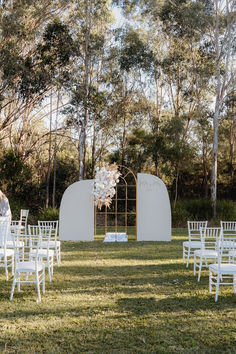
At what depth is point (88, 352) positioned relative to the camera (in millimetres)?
3732

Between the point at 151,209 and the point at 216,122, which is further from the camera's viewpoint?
the point at 216,122

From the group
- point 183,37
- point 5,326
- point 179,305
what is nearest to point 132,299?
point 179,305

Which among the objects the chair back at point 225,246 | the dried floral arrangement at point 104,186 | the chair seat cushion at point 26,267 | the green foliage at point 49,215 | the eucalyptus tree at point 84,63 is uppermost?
the eucalyptus tree at point 84,63

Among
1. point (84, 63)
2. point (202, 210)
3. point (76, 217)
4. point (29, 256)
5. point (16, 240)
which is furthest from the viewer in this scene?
point (84, 63)

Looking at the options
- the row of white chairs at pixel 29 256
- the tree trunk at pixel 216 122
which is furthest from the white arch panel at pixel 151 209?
the tree trunk at pixel 216 122

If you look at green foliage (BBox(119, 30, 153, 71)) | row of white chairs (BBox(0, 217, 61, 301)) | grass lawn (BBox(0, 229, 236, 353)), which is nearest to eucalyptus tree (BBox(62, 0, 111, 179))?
green foliage (BBox(119, 30, 153, 71))

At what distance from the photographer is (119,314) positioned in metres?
4.85

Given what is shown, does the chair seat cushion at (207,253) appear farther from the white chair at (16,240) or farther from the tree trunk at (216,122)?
the tree trunk at (216,122)

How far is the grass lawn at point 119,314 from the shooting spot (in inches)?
155

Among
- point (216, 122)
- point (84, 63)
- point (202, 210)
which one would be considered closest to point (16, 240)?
point (202, 210)

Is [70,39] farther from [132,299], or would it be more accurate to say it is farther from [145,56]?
[132,299]

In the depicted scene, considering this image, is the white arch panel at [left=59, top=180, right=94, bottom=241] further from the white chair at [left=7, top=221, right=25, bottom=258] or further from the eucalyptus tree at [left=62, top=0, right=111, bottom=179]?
the eucalyptus tree at [left=62, top=0, right=111, bottom=179]

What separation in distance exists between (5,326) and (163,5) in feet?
56.1

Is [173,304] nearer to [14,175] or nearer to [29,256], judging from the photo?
[29,256]
